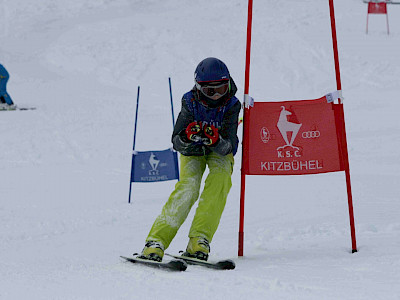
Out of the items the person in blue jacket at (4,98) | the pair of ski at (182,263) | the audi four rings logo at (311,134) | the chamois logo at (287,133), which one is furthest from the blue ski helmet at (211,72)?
the person in blue jacket at (4,98)

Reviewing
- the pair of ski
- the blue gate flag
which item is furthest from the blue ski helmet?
the blue gate flag

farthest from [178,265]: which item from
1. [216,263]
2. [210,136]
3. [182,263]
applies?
[210,136]

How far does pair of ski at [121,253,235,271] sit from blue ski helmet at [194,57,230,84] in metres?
1.17

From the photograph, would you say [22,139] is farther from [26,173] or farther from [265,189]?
[265,189]

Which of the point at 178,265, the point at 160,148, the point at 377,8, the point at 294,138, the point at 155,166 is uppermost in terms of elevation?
the point at 377,8

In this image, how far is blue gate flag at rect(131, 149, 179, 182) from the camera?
853cm

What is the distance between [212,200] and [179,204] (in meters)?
0.23

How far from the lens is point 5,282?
4117 millimetres

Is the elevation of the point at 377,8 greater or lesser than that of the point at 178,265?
greater

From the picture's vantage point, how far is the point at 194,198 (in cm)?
491

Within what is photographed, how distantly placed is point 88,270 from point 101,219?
3.21m

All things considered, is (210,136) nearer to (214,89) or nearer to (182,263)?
(214,89)

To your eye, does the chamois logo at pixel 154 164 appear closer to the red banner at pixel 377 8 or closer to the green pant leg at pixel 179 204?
the green pant leg at pixel 179 204

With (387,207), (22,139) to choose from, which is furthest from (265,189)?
(22,139)
